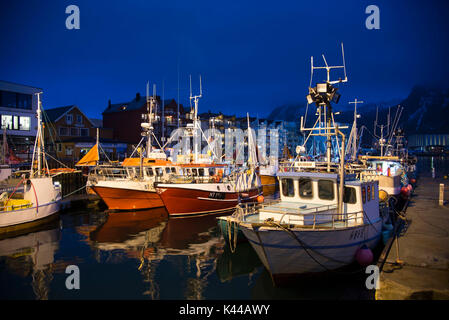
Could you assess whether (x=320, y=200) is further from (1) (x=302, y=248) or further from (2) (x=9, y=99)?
(2) (x=9, y=99)

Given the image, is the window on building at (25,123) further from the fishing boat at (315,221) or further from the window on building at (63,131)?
the fishing boat at (315,221)

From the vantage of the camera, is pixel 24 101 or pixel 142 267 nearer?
pixel 142 267

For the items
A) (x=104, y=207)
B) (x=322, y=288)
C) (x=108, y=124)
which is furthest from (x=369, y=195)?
(x=108, y=124)

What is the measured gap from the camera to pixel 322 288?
10391 mm

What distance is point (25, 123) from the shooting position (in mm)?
39156

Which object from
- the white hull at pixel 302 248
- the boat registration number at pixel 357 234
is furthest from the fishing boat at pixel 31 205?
the boat registration number at pixel 357 234

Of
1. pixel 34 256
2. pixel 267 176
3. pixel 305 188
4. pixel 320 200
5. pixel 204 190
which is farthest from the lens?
pixel 267 176

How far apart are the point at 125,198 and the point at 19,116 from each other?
24.1 metres

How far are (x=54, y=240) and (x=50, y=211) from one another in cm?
469

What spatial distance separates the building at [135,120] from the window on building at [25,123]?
18.8m

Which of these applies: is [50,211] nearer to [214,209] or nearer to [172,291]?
[214,209]

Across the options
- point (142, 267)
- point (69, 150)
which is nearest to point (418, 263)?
point (142, 267)

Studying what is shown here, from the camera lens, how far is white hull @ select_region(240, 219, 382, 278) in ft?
31.8

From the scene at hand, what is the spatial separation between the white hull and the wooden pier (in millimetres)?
1436
